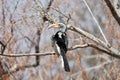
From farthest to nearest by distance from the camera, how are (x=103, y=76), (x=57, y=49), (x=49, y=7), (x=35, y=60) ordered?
1. (x=35, y=60)
2. (x=103, y=76)
3. (x=49, y=7)
4. (x=57, y=49)

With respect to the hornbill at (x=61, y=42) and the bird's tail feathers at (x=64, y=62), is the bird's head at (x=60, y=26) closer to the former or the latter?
the hornbill at (x=61, y=42)

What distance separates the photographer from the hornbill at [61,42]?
5555 millimetres

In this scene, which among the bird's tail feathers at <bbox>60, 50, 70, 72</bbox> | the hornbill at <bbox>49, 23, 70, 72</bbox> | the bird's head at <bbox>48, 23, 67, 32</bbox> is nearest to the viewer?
the bird's tail feathers at <bbox>60, 50, 70, 72</bbox>

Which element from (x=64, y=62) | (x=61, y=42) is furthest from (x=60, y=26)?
(x=64, y=62)

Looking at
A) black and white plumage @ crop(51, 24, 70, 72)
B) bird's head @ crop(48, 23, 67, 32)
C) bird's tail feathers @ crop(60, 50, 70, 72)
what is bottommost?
bird's tail feathers @ crop(60, 50, 70, 72)

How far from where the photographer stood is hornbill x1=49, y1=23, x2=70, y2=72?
18.2 ft

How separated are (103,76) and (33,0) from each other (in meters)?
2.00

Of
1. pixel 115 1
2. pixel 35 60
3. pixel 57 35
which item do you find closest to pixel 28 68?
pixel 35 60

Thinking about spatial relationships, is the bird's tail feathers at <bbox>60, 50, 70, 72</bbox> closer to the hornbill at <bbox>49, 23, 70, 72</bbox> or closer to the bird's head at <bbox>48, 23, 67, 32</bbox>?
the hornbill at <bbox>49, 23, 70, 72</bbox>

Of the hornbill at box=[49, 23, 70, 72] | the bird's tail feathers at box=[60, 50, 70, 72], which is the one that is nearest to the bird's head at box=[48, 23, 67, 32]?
the hornbill at box=[49, 23, 70, 72]

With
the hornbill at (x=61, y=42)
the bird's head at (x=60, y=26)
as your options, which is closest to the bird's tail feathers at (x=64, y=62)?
the hornbill at (x=61, y=42)

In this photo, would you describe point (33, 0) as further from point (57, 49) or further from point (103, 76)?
point (103, 76)

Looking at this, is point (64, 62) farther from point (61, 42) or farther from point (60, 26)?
point (60, 26)

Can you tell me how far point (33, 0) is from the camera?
6.25 metres
